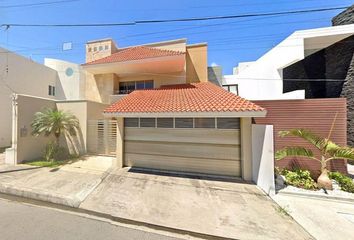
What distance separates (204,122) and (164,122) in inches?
73.7

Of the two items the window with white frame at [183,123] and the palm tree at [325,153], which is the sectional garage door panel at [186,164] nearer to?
the window with white frame at [183,123]

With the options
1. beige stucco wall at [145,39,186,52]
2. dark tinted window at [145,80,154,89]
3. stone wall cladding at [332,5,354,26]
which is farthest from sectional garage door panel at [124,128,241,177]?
stone wall cladding at [332,5,354,26]

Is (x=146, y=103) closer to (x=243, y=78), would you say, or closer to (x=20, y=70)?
(x=243, y=78)

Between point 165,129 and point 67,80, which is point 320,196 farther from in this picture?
point 67,80

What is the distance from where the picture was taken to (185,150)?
7.96 meters

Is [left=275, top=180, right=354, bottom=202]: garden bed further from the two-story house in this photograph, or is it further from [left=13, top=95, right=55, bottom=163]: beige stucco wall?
[left=13, top=95, right=55, bottom=163]: beige stucco wall

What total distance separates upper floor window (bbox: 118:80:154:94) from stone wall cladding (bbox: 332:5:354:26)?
46.5 feet

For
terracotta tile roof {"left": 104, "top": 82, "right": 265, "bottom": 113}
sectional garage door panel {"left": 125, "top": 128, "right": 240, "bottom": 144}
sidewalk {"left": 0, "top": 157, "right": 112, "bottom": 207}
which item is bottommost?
sidewalk {"left": 0, "top": 157, "right": 112, "bottom": 207}

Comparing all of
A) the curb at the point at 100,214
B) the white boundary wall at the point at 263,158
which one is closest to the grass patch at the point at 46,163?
the curb at the point at 100,214

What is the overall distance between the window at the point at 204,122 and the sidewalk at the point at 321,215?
3.50 metres

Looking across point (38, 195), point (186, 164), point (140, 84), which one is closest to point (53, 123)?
point (38, 195)

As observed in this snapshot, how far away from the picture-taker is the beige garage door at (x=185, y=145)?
7.59 m

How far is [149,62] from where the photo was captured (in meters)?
11.9

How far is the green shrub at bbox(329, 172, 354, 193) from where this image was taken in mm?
6290
